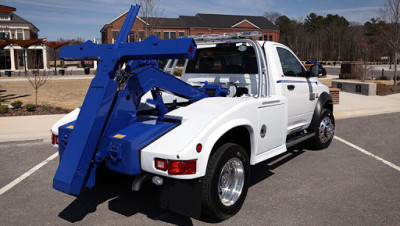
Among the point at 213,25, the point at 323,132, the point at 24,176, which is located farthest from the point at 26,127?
the point at 213,25

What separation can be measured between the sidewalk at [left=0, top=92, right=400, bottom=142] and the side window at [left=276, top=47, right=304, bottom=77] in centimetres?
528

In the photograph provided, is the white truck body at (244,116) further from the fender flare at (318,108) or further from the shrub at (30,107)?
the shrub at (30,107)

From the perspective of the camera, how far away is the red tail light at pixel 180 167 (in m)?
3.10

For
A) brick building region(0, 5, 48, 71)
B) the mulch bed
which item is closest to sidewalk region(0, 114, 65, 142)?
the mulch bed

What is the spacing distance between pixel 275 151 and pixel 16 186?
3670 mm

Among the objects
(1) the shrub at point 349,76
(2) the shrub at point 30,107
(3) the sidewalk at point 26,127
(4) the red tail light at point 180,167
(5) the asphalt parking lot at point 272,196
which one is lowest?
(5) the asphalt parking lot at point 272,196

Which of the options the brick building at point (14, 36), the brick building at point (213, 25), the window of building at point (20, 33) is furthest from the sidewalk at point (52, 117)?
the window of building at point (20, 33)

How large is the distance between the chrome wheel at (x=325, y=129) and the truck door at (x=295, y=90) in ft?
1.61

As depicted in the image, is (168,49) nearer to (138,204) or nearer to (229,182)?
(229,182)

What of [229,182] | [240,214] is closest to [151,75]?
[229,182]

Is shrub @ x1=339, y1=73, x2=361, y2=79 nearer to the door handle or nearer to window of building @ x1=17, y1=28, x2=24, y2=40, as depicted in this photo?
the door handle

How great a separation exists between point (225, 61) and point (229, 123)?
7.32ft

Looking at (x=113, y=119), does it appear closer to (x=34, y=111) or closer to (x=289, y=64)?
(x=289, y=64)

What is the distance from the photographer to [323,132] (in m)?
6.57
